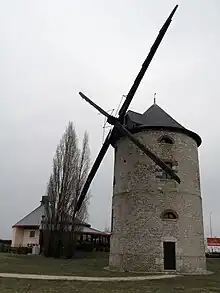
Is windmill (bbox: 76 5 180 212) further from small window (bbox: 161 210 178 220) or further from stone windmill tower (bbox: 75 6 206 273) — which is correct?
small window (bbox: 161 210 178 220)

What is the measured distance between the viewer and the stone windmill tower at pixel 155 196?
60.4 ft

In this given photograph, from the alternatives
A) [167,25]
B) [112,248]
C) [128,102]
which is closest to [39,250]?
[112,248]

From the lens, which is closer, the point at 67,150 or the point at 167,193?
the point at 167,193

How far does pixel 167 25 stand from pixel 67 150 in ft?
49.6

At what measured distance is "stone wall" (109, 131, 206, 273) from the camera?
18453 mm

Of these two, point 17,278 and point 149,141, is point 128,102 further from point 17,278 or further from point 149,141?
point 17,278

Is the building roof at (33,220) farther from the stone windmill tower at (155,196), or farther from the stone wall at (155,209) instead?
the stone windmill tower at (155,196)

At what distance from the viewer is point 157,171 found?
64.1 ft

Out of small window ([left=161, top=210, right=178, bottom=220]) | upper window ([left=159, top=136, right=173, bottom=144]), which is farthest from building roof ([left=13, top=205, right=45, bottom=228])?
upper window ([left=159, top=136, right=173, bottom=144])

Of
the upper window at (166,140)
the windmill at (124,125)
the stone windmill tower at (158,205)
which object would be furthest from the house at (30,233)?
the upper window at (166,140)

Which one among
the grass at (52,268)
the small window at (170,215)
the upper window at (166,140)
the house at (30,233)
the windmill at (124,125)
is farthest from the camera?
the house at (30,233)

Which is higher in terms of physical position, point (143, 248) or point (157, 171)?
point (157, 171)

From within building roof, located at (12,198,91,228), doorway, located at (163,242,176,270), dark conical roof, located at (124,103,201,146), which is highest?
dark conical roof, located at (124,103,201,146)

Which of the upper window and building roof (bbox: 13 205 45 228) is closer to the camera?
the upper window
